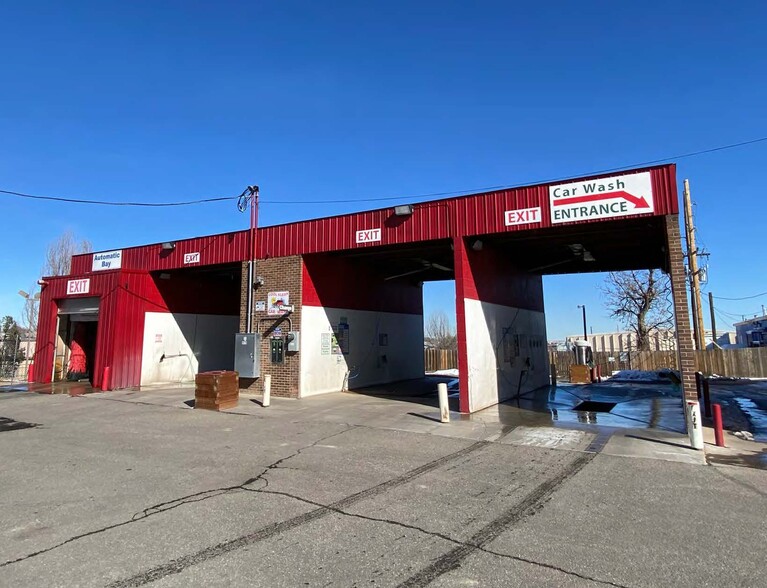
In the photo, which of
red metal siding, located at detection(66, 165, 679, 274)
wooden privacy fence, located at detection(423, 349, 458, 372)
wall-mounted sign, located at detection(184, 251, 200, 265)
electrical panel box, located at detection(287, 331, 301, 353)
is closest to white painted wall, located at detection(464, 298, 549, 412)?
red metal siding, located at detection(66, 165, 679, 274)

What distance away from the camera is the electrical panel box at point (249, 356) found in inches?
607

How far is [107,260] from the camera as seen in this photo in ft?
69.8

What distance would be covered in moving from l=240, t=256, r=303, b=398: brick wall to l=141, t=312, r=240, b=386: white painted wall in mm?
5597

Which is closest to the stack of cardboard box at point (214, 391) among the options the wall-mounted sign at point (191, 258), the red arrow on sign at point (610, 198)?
the wall-mounted sign at point (191, 258)

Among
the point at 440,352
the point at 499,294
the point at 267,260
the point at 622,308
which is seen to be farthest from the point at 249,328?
the point at 622,308

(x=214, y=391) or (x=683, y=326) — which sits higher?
(x=683, y=326)

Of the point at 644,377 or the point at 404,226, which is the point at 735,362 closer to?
the point at 644,377

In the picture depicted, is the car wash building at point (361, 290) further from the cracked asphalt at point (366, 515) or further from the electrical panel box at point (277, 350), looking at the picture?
the cracked asphalt at point (366, 515)

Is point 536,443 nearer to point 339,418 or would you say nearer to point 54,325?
point 339,418

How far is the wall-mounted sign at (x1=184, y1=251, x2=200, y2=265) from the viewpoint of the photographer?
1822 centimetres

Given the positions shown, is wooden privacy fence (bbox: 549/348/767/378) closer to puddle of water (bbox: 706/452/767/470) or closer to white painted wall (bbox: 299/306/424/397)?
white painted wall (bbox: 299/306/424/397)

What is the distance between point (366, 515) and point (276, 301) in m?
11.5

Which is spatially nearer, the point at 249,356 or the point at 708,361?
the point at 249,356

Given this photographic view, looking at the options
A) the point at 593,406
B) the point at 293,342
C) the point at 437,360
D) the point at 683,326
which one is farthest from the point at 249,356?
the point at 437,360
